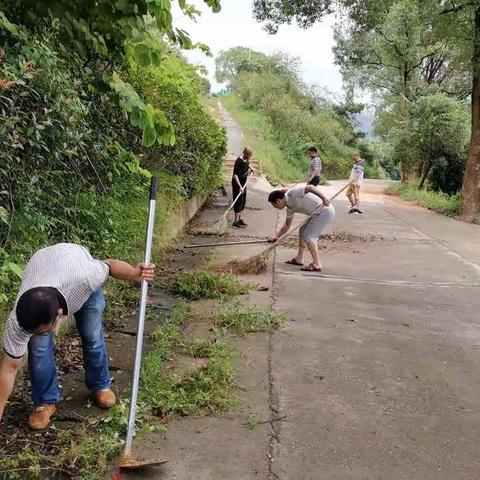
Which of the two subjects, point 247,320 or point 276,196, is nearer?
point 247,320

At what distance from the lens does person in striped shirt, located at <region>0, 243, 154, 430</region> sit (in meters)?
2.90

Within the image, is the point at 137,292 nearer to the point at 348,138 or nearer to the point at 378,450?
the point at 378,450

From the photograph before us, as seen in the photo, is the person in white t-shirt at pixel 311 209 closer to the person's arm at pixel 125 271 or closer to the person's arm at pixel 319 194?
the person's arm at pixel 319 194

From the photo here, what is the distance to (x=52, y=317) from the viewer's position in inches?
114

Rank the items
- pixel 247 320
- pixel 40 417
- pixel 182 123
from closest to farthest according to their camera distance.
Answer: pixel 40 417 < pixel 247 320 < pixel 182 123

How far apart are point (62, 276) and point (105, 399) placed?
0.99 meters

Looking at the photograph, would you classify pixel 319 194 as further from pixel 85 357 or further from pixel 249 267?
pixel 85 357

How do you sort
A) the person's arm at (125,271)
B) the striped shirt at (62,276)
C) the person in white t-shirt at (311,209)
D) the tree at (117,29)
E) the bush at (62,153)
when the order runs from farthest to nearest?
the person in white t-shirt at (311,209)
the bush at (62,153)
the person's arm at (125,271)
the striped shirt at (62,276)
the tree at (117,29)

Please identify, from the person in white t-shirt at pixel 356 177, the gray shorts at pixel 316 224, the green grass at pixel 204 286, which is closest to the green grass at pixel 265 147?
A: the person in white t-shirt at pixel 356 177

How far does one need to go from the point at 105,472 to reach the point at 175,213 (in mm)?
6837

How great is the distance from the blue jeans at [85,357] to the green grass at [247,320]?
1.71 m

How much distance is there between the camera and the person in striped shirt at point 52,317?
9.52 feet

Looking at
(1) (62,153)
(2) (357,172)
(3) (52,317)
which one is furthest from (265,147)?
(3) (52,317)

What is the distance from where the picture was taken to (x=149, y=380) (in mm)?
4035
